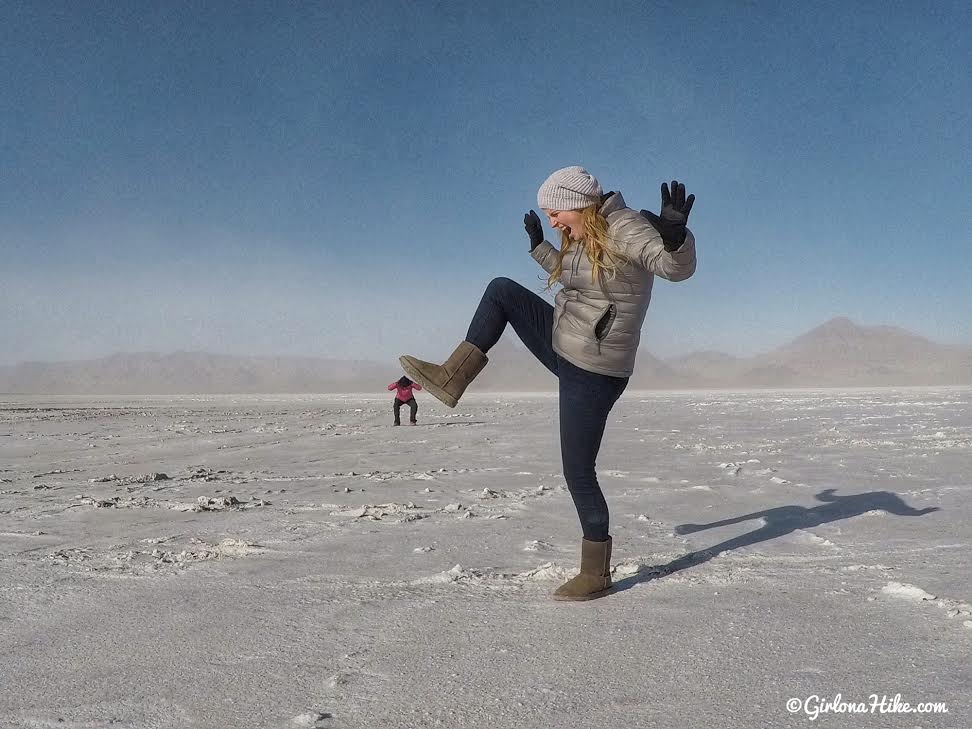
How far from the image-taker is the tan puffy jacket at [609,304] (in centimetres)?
279

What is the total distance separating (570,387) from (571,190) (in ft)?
2.68

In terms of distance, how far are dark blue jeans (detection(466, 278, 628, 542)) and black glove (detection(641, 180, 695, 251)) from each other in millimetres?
666

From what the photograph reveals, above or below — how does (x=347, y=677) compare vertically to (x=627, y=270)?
below

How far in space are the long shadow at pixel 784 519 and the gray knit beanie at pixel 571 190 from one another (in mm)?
1617

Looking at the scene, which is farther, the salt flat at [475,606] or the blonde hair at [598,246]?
the blonde hair at [598,246]

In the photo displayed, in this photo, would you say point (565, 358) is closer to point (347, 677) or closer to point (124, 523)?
point (347, 677)

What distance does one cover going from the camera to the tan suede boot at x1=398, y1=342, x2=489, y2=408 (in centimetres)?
304

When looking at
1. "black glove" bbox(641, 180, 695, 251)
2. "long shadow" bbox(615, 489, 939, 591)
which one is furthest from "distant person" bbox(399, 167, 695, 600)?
"long shadow" bbox(615, 489, 939, 591)

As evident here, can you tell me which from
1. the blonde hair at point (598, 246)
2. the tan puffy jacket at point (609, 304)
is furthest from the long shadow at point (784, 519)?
the blonde hair at point (598, 246)

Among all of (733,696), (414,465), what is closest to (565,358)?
(733,696)

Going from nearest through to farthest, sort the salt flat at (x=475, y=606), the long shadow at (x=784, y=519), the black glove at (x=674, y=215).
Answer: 1. the salt flat at (x=475, y=606)
2. the black glove at (x=674, y=215)
3. the long shadow at (x=784, y=519)

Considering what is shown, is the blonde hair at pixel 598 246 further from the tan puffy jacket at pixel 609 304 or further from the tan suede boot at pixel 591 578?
the tan suede boot at pixel 591 578

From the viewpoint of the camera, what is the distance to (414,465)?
821 cm

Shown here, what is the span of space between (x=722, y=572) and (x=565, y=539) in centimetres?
102
